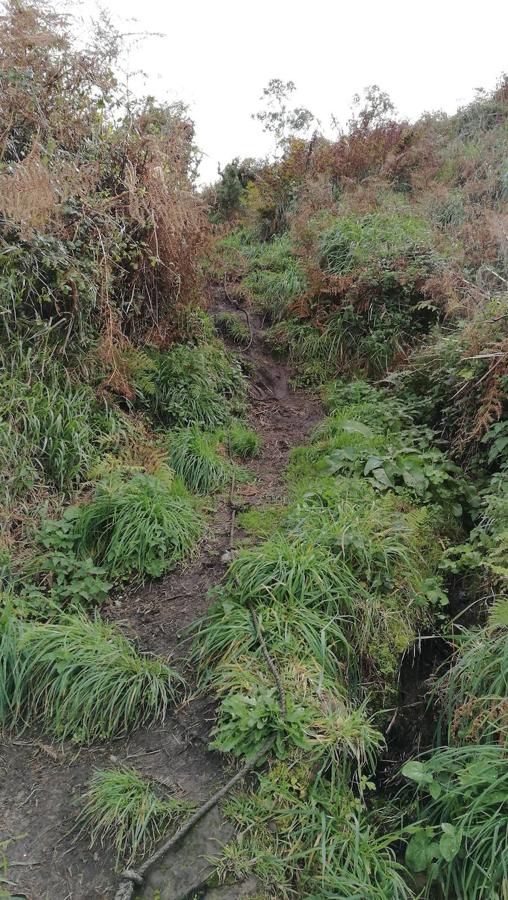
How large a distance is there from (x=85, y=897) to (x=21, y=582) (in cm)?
176

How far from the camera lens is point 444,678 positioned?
2.96m

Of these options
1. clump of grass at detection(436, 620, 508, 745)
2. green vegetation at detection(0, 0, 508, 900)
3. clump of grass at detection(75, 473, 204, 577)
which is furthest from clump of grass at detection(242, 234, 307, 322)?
clump of grass at detection(436, 620, 508, 745)

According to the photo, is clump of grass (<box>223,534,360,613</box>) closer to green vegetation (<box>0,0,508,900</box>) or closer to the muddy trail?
green vegetation (<box>0,0,508,900</box>)

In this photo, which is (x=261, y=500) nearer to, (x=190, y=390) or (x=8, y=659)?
(x=190, y=390)

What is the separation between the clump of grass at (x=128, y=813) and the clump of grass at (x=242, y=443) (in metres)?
3.25

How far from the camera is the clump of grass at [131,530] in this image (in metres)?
3.75

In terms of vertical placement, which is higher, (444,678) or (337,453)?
(337,453)

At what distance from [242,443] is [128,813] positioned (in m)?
3.51

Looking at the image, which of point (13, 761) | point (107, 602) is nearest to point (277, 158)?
point (107, 602)

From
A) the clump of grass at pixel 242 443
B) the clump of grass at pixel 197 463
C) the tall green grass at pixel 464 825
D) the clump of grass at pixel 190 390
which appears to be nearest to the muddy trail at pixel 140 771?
the tall green grass at pixel 464 825

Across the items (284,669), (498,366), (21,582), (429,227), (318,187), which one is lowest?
(284,669)

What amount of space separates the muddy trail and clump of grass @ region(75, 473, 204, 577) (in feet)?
0.48

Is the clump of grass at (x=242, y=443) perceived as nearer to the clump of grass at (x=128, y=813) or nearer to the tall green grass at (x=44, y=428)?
the tall green grass at (x=44, y=428)

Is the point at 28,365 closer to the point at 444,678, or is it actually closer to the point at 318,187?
the point at 444,678
